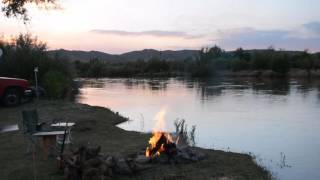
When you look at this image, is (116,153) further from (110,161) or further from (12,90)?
(12,90)

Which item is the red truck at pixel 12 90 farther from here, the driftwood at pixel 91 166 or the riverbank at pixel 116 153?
the driftwood at pixel 91 166

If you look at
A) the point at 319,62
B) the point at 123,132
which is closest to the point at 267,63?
the point at 319,62

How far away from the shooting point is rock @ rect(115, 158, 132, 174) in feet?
31.5

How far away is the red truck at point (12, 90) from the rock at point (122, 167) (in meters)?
13.0

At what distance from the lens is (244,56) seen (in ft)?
347

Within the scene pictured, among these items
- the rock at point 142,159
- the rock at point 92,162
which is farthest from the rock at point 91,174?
the rock at point 142,159

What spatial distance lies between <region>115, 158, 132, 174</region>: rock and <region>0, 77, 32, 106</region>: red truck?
1303 cm

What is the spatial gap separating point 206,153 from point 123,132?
441cm

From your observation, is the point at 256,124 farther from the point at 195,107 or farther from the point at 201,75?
the point at 201,75

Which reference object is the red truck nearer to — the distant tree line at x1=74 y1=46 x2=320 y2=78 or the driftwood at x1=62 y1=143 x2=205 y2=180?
the driftwood at x1=62 y1=143 x2=205 y2=180

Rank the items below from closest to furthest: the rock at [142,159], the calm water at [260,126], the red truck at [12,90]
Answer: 1. the rock at [142,159]
2. the calm water at [260,126]
3. the red truck at [12,90]

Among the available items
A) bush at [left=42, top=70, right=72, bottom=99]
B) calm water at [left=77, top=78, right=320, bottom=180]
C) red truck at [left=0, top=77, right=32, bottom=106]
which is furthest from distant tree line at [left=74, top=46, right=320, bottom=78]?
red truck at [left=0, top=77, right=32, bottom=106]

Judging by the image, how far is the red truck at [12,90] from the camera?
21.5 m

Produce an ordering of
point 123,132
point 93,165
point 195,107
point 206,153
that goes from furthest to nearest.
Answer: point 195,107 < point 123,132 < point 206,153 < point 93,165
